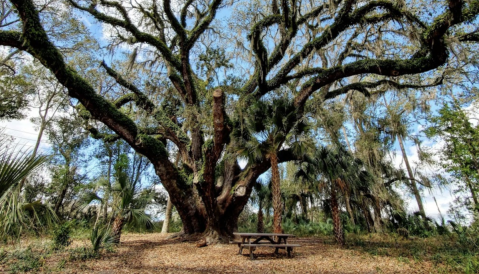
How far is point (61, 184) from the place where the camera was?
1723 centimetres

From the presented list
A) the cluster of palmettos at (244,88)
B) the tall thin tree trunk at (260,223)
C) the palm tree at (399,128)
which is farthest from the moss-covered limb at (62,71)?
the palm tree at (399,128)

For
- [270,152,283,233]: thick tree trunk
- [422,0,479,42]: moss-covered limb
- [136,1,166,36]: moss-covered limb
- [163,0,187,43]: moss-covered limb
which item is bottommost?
[270,152,283,233]: thick tree trunk

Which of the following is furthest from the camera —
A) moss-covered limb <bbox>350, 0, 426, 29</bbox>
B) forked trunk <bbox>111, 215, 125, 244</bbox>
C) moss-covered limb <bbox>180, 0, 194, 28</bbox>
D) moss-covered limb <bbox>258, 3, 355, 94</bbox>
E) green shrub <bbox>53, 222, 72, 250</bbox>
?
moss-covered limb <bbox>180, 0, 194, 28</bbox>

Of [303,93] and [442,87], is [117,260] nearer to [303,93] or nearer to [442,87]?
[303,93]

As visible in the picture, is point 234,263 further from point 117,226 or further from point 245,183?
point 117,226

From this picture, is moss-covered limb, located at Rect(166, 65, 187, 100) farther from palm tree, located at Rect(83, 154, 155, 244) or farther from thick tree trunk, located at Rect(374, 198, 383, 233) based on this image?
thick tree trunk, located at Rect(374, 198, 383, 233)

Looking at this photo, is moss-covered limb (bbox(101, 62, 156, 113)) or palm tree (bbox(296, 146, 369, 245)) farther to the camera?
moss-covered limb (bbox(101, 62, 156, 113))

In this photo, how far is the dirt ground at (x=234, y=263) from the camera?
516 cm

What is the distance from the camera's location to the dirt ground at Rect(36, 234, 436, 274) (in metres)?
5.16

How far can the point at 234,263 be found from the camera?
587 cm

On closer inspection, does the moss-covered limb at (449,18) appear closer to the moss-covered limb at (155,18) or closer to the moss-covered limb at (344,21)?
the moss-covered limb at (344,21)

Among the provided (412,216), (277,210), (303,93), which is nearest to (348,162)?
(303,93)

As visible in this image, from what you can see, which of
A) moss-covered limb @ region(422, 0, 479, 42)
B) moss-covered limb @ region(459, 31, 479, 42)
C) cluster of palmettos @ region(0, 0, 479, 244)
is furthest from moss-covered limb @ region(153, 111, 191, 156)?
moss-covered limb @ region(459, 31, 479, 42)

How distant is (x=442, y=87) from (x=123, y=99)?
12827 millimetres
